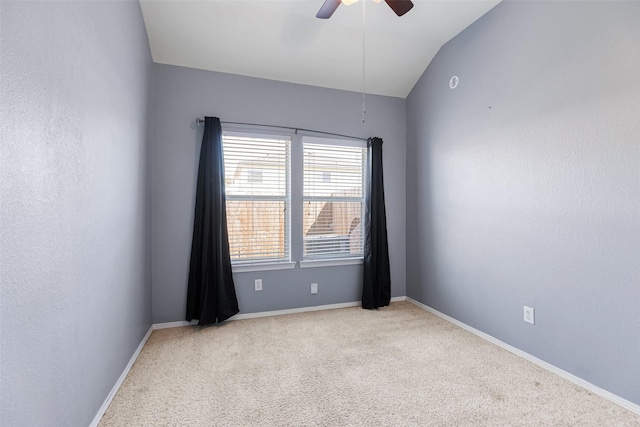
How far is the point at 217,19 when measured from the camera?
261 centimetres

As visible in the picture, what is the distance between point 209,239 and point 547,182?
2.90 metres

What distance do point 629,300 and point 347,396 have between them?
1763 mm

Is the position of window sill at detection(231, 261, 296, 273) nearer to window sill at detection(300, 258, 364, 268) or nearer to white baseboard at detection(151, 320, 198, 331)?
window sill at detection(300, 258, 364, 268)

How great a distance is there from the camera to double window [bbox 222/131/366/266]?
3152 mm

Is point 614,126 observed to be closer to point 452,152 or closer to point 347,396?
point 452,152

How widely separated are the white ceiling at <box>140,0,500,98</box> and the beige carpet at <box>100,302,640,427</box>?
267cm

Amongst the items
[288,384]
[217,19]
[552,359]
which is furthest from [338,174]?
[552,359]

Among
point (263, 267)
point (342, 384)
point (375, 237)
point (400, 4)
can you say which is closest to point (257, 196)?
point (263, 267)

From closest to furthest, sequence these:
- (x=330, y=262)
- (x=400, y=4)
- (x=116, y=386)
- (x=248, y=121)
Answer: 1. (x=116, y=386)
2. (x=400, y=4)
3. (x=248, y=121)
4. (x=330, y=262)

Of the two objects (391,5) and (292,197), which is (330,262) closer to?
(292,197)

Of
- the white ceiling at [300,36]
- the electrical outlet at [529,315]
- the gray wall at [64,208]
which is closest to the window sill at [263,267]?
the gray wall at [64,208]

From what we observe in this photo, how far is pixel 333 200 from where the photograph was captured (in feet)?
11.5

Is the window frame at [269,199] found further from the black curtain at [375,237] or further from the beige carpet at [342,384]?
the black curtain at [375,237]

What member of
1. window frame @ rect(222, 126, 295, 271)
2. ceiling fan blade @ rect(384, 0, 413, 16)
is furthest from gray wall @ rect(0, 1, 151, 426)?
ceiling fan blade @ rect(384, 0, 413, 16)
